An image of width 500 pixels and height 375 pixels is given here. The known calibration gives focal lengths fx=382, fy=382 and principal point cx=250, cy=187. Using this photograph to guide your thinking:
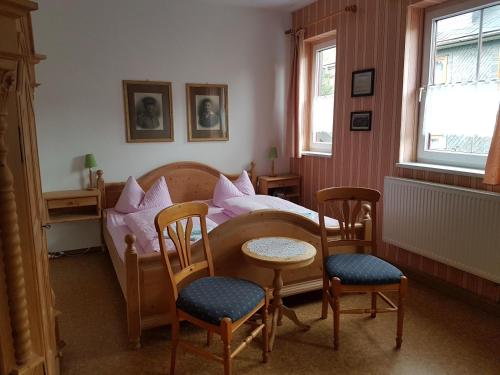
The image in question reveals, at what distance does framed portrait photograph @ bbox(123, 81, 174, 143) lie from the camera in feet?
14.0

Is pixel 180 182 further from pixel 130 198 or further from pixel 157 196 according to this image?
pixel 130 198

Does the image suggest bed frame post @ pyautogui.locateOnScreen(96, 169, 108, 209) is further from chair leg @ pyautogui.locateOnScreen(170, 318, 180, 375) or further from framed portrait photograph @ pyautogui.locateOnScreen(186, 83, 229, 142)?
chair leg @ pyautogui.locateOnScreen(170, 318, 180, 375)

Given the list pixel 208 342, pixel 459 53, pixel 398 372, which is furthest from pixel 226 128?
pixel 398 372

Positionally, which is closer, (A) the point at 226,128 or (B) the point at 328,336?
(B) the point at 328,336

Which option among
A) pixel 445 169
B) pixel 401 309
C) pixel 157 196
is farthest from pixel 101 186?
pixel 445 169

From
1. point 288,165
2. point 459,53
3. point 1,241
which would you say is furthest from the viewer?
point 288,165

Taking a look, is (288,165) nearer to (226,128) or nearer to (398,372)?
(226,128)

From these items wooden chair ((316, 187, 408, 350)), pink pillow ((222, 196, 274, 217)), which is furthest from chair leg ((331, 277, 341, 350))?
pink pillow ((222, 196, 274, 217))

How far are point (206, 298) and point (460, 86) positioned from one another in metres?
2.63

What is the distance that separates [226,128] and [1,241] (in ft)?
12.7

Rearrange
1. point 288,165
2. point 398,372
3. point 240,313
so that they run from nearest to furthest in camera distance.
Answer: point 240,313, point 398,372, point 288,165

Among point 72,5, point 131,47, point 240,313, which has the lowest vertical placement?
point 240,313

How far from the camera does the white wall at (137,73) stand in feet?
12.9

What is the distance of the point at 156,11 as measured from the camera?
14.0ft
